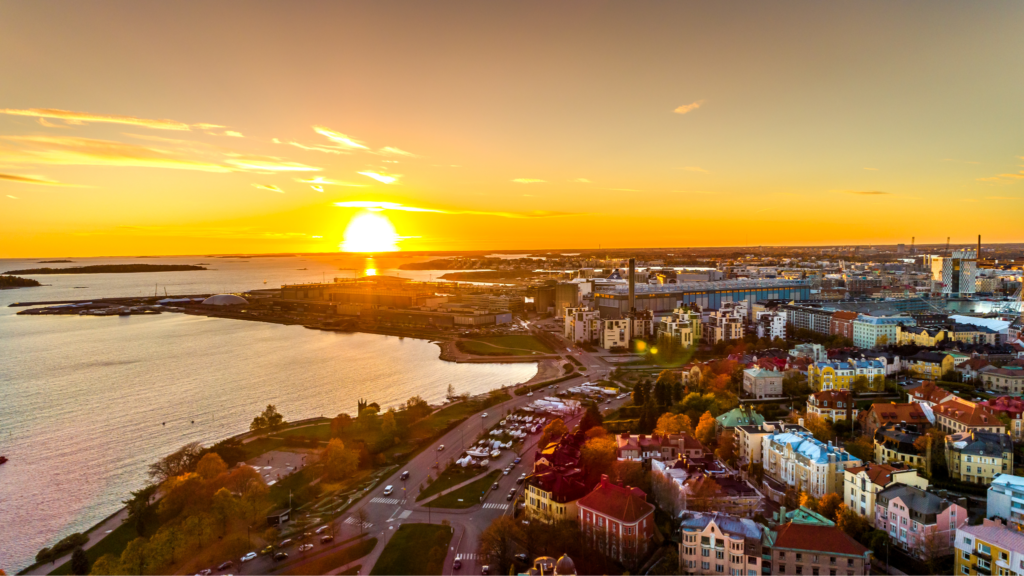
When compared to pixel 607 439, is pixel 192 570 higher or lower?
lower

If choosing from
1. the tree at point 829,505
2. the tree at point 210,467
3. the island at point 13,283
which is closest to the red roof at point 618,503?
the tree at point 829,505

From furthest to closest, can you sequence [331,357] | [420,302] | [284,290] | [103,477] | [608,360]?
[284,290] < [420,302] < [331,357] < [608,360] < [103,477]

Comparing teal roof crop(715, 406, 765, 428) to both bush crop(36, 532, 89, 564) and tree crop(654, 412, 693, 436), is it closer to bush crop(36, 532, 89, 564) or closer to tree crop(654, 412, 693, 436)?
tree crop(654, 412, 693, 436)

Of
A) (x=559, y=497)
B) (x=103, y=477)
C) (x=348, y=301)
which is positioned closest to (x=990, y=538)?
(x=559, y=497)

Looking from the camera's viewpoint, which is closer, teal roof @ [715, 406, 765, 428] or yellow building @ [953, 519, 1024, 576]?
yellow building @ [953, 519, 1024, 576]

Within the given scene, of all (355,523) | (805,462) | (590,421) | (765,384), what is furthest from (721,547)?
(765,384)

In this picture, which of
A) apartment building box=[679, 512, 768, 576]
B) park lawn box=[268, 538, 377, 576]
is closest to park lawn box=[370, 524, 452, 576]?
park lawn box=[268, 538, 377, 576]

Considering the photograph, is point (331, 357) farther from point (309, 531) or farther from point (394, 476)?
point (309, 531)
